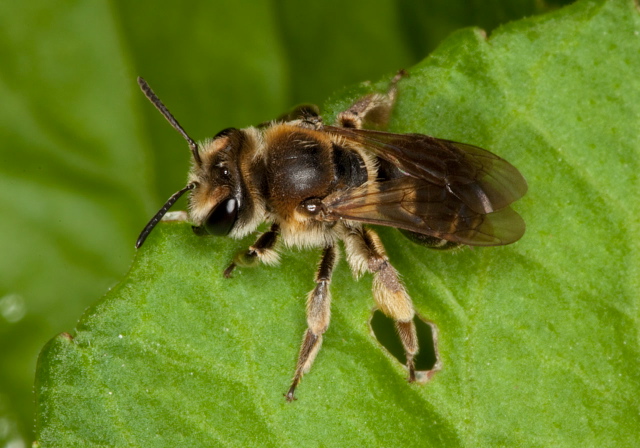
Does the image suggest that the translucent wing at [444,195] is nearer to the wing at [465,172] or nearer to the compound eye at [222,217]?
the wing at [465,172]

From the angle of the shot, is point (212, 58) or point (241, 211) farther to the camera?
point (212, 58)

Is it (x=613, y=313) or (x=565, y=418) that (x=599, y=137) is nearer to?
(x=613, y=313)

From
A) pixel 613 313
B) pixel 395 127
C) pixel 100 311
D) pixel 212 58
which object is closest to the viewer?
pixel 100 311

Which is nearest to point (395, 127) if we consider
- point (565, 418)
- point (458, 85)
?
point (458, 85)

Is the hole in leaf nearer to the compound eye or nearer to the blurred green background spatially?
the compound eye

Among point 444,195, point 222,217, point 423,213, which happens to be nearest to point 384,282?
point 423,213

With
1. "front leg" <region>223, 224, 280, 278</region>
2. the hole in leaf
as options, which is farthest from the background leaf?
the hole in leaf

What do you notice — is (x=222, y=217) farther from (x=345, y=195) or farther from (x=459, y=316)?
(x=459, y=316)

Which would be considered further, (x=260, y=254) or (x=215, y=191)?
(x=260, y=254)
